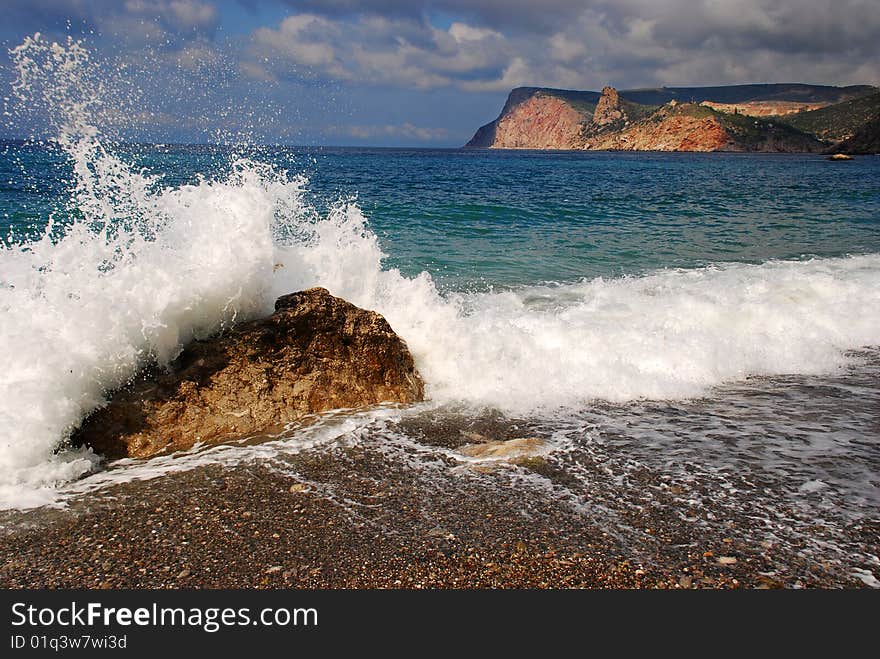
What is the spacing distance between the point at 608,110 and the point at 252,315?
641 ft

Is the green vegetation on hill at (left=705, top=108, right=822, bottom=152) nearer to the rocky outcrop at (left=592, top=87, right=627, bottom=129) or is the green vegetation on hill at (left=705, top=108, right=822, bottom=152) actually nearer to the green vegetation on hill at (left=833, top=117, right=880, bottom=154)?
the green vegetation on hill at (left=833, top=117, right=880, bottom=154)

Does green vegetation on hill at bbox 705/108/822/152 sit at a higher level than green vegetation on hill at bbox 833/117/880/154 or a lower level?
higher

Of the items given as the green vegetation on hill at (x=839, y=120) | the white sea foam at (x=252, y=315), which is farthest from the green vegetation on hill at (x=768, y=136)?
the white sea foam at (x=252, y=315)

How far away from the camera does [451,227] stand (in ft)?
53.3

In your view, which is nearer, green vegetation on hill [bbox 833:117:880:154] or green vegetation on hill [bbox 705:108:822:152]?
green vegetation on hill [bbox 833:117:880:154]

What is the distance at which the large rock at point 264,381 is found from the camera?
177 inches

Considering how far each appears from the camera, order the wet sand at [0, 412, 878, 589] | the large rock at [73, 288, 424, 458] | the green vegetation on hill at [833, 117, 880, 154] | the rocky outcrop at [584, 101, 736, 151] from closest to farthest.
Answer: the wet sand at [0, 412, 878, 589] → the large rock at [73, 288, 424, 458] → the green vegetation on hill at [833, 117, 880, 154] → the rocky outcrop at [584, 101, 736, 151]

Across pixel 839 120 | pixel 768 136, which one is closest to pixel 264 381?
pixel 768 136

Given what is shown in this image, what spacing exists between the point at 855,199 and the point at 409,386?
1176 inches

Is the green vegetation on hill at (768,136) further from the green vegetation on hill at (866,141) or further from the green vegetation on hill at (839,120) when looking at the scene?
the green vegetation on hill at (866,141)

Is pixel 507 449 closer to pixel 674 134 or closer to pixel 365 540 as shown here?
pixel 365 540

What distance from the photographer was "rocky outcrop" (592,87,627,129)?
584ft

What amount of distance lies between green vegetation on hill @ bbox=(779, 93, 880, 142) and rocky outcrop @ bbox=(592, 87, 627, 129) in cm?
4595

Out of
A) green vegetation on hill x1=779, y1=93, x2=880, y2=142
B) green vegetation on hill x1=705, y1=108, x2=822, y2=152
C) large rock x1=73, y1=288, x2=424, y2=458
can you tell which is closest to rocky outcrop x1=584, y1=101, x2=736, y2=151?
green vegetation on hill x1=705, y1=108, x2=822, y2=152
